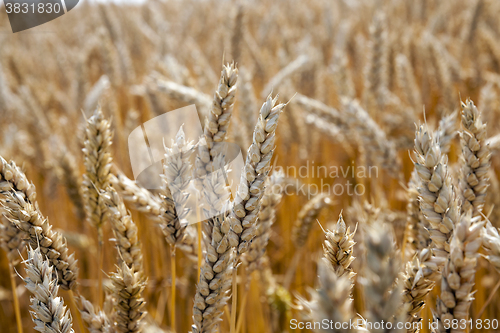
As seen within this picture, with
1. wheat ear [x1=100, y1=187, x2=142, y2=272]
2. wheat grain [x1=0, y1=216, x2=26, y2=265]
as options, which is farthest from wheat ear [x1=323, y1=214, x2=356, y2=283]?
wheat grain [x1=0, y1=216, x2=26, y2=265]

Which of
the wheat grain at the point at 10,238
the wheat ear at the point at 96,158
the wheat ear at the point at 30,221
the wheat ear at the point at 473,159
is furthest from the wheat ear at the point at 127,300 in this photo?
the wheat ear at the point at 473,159

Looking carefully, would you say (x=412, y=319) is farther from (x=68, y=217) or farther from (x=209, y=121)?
(x=68, y=217)

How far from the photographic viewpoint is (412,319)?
0.52m

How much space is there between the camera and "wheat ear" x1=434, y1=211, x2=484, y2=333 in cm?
39

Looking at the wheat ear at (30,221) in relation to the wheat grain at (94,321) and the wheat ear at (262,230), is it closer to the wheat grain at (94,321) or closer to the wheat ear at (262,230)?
the wheat grain at (94,321)

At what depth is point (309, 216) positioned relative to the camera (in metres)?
1.11

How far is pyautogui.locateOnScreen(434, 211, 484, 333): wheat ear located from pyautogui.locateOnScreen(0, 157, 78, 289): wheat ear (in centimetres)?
62

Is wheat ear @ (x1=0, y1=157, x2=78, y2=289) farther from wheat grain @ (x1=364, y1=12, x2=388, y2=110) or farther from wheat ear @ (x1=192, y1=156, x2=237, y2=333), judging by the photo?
wheat grain @ (x1=364, y1=12, x2=388, y2=110)

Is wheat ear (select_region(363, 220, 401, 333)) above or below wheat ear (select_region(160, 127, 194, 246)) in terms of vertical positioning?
below

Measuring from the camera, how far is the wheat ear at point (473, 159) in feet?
1.95

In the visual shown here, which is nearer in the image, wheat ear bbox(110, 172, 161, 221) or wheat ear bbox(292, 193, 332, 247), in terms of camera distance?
wheat ear bbox(110, 172, 161, 221)

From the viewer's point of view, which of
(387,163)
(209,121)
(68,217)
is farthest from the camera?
(68,217)

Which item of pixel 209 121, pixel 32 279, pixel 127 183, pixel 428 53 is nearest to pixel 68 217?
pixel 127 183

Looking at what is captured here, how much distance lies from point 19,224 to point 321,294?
1.75 ft
